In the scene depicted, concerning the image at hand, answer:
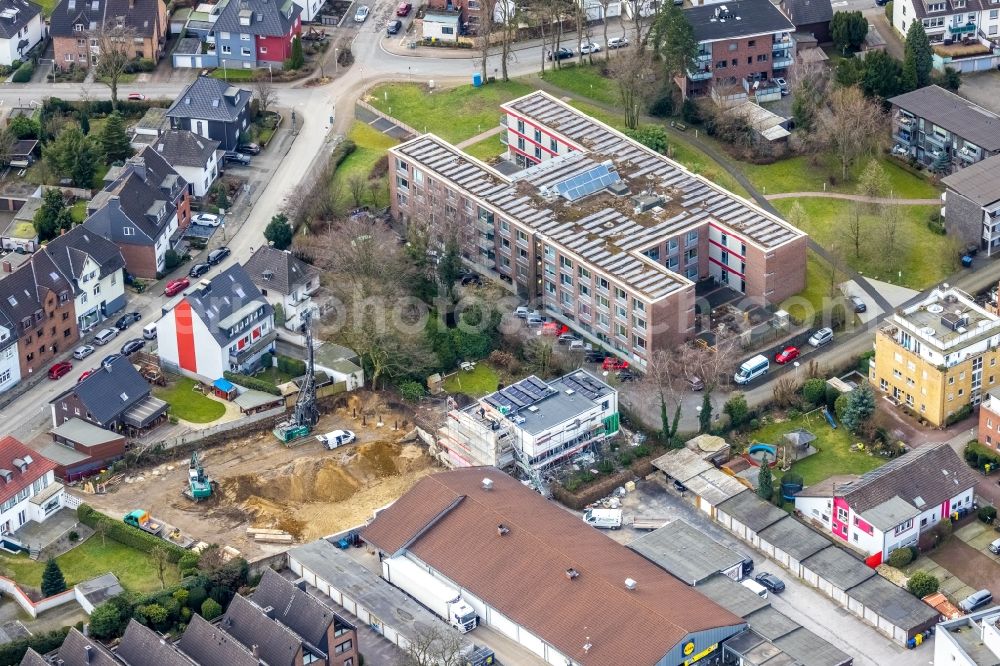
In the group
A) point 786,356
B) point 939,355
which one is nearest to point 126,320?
point 786,356

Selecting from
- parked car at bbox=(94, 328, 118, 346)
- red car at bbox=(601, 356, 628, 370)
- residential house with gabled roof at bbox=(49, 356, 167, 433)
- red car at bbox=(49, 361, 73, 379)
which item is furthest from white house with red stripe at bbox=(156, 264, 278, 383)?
red car at bbox=(601, 356, 628, 370)

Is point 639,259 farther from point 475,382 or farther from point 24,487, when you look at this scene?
point 24,487

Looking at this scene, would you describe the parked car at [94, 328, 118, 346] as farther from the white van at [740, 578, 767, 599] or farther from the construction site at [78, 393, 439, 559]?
the white van at [740, 578, 767, 599]

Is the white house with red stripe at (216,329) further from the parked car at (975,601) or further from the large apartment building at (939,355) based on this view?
the parked car at (975,601)

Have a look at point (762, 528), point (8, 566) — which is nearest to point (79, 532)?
point (8, 566)

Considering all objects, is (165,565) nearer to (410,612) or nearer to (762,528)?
(410,612)

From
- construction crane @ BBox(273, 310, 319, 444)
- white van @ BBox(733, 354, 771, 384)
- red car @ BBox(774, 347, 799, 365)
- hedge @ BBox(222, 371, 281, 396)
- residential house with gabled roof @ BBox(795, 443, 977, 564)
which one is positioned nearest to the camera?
residential house with gabled roof @ BBox(795, 443, 977, 564)

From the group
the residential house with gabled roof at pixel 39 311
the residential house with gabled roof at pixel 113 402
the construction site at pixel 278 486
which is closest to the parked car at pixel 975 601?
the construction site at pixel 278 486

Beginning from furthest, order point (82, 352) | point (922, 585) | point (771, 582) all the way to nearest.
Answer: point (82, 352)
point (771, 582)
point (922, 585)

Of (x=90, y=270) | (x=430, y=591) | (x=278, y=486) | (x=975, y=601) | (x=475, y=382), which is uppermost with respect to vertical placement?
(x=90, y=270)
